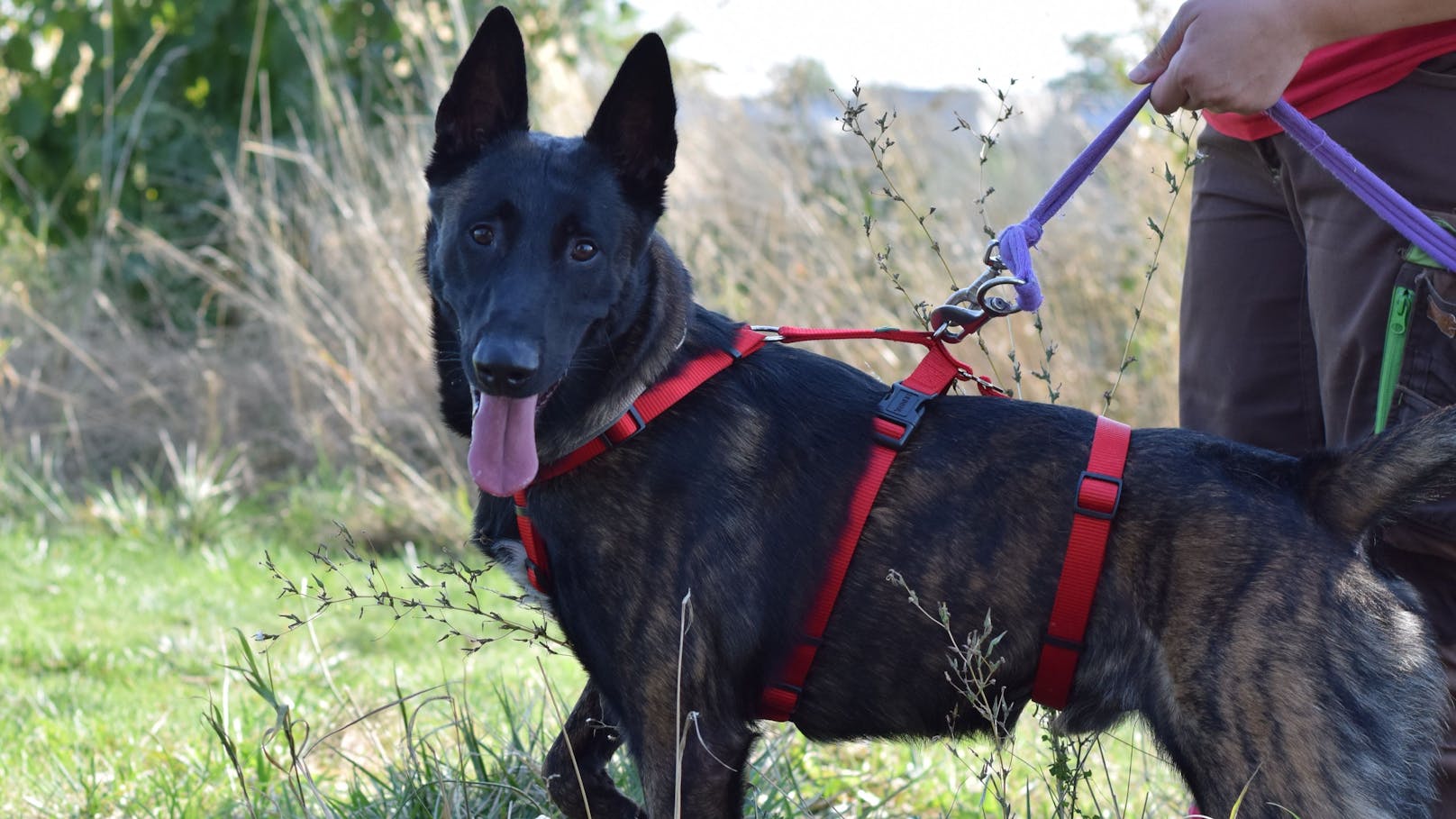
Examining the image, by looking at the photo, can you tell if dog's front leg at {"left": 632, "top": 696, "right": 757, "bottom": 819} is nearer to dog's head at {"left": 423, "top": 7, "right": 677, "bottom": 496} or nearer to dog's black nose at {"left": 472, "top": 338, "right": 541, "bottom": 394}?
dog's head at {"left": 423, "top": 7, "right": 677, "bottom": 496}

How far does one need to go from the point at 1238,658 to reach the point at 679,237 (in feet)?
16.6

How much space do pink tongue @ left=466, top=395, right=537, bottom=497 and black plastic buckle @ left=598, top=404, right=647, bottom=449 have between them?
12cm

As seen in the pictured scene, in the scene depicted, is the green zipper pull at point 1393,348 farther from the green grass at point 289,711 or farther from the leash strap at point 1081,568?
the green grass at point 289,711

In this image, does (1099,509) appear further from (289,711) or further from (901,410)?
(289,711)

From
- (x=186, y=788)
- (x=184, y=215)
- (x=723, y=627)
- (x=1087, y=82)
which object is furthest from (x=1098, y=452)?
(x=1087, y=82)

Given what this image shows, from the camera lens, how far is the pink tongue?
6.90 ft

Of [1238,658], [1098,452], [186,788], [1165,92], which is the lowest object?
[186,788]

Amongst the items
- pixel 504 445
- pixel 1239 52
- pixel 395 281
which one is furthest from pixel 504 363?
pixel 395 281

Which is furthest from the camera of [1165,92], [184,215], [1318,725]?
[184,215]

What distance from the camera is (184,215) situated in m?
7.23

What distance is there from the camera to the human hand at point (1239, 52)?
6.45 ft

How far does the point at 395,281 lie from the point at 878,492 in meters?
4.67

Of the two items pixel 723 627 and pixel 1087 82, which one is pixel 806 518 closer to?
pixel 723 627

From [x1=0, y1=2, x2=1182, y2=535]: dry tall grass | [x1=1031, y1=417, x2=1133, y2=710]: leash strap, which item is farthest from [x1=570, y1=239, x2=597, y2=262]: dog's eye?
[x1=0, y1=2, x2=1182, y2=535]: dry tall grass
